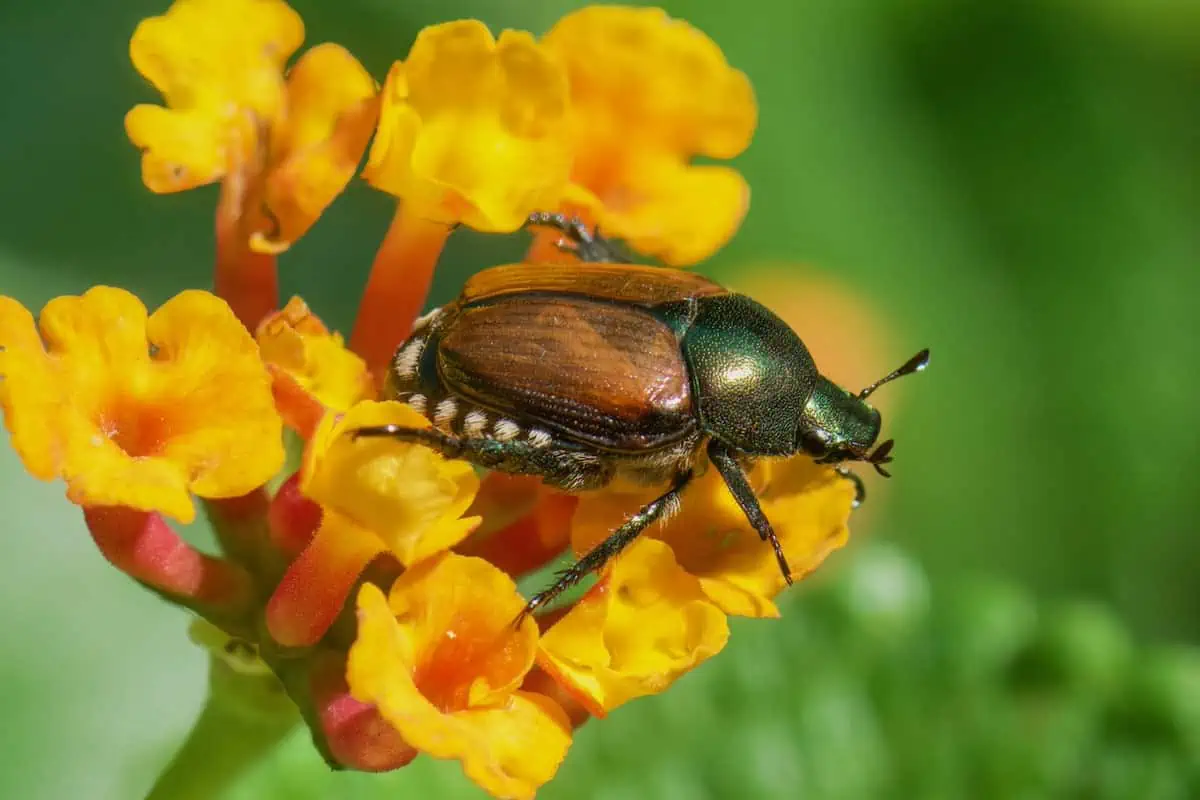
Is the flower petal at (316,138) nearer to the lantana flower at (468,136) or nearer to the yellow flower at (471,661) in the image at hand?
the lantana flower at (468,136)

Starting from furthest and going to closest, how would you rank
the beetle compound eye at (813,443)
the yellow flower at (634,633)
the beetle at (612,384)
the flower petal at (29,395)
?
the beetle compound eye at (813,443) → the beetle at (612,384) → the yellow flower at (634,633) → the flower petal at (29,395)

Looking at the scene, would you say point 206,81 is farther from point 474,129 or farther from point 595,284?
point 595,284

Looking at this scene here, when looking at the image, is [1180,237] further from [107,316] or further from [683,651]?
[107,316]

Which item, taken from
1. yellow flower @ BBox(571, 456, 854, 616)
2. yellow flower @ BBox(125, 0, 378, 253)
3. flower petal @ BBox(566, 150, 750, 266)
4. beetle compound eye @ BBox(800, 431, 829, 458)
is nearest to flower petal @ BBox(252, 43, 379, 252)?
yellow flower @ BBox(125, 0, 378, 253)

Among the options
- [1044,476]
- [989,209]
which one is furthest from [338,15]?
[1044,476]

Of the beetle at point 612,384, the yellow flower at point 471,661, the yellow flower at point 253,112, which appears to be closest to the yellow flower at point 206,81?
the yellow flower at point 253,112

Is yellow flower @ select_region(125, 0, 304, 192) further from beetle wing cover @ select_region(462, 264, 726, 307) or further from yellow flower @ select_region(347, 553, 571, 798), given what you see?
yellow flower @ select_region(347, 553, 571, 798)
